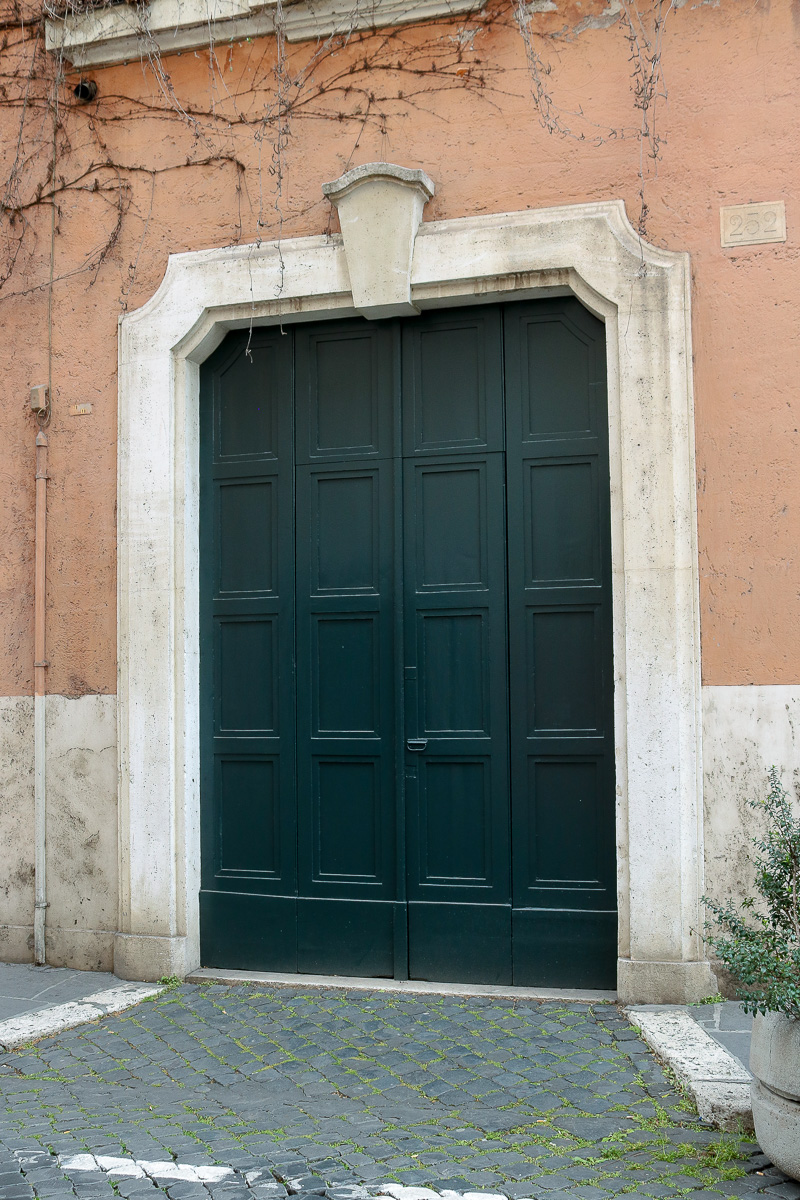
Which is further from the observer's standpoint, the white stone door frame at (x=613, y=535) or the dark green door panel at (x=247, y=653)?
the dark green door panel at (x=247, y=653)

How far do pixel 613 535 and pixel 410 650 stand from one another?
1.18m

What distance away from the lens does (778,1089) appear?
3238mm

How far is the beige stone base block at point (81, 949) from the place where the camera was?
5.90 m

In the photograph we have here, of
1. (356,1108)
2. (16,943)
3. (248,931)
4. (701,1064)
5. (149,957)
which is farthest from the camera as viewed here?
(16,943)

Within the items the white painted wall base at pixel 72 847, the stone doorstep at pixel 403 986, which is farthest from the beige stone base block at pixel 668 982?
the white painted wall base at pixel 72 847

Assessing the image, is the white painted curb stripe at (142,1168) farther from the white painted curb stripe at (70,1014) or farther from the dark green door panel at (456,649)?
the dark green door panel at (456,649)

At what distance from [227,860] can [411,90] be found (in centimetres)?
409

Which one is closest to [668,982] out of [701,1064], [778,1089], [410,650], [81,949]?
[701,1064]

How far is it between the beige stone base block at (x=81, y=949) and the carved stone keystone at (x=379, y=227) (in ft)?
11.8

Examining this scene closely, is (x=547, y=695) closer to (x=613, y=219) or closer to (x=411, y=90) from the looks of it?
(x=613, y=219)

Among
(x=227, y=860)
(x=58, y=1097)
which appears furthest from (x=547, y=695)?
(x=58, y=1097)

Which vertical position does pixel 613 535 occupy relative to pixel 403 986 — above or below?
above

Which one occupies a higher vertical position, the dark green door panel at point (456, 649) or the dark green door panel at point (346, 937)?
the dark green door panel at point (456, 649)

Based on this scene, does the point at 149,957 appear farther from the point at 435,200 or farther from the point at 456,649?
the point at 435,200
